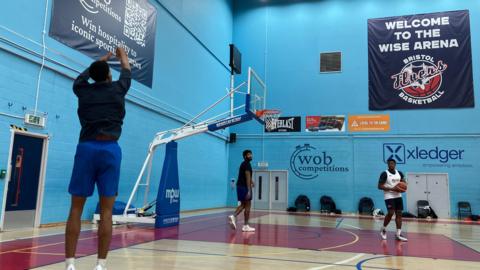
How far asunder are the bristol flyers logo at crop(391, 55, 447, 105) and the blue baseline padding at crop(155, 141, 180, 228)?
12313 millimetres

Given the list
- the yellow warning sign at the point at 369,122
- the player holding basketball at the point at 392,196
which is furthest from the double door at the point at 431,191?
the player holding basketball at the point at 392,196

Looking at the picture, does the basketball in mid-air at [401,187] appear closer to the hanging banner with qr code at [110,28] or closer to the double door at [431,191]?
the hanging banner with qr code at [110,28]

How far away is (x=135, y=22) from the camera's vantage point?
11359 millimetres

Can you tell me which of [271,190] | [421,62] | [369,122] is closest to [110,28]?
[271,190]

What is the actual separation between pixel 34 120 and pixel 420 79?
609 inches

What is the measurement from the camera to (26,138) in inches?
307

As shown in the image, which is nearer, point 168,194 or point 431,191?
point 168,194

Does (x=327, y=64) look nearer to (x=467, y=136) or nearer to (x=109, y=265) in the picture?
(x=467, y=136)

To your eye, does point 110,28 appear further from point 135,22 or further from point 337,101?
point 337,101

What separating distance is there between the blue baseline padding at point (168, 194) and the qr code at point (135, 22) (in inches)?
161

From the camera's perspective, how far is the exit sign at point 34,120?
770 cm

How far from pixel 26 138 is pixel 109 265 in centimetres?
468

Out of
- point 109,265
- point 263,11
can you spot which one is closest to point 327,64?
point 263,11

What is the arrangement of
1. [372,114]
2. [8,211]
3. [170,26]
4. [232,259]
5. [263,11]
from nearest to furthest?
[232,259] < [8,211] < [170,26] < [372,114] < [263,11]
